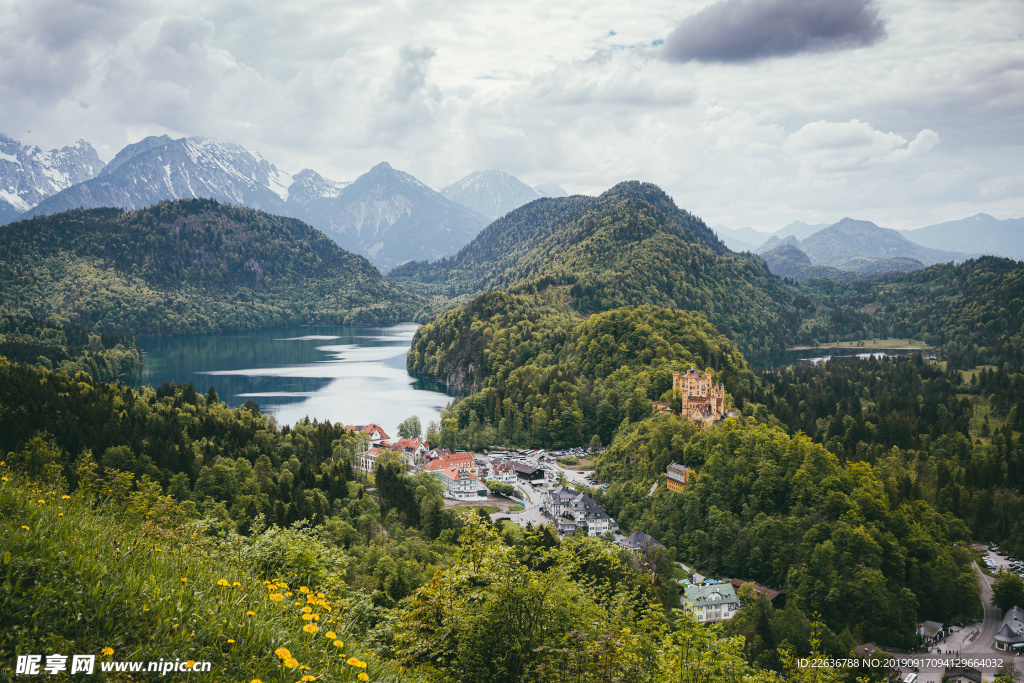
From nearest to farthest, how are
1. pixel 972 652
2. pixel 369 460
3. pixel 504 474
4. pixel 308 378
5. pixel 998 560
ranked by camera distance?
pixel 972 652
pixel 998 560
pixel 369 460
pixel 504 474
pixel 308 378

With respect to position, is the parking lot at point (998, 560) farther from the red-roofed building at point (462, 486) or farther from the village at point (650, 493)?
the red-roofed building at point (462, 486)

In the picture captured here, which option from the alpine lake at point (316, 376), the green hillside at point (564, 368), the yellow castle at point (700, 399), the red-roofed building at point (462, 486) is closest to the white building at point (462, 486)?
the red-roofed building at point (462, 486)

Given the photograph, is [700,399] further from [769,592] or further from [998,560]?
[769,592]

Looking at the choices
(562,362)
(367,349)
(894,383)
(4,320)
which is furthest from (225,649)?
(367,349)

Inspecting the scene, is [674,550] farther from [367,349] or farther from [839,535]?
[367,349]

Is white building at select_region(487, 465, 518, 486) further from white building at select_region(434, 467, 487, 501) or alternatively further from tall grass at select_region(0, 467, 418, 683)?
tall grass at select_region(0, 467, 418, 683)

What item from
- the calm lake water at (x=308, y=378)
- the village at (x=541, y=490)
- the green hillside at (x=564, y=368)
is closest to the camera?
the village at (x=541, y=490)

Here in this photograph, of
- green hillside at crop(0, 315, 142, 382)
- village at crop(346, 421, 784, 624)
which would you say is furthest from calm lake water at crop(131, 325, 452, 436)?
village at crop(346, 421, 784, 624)

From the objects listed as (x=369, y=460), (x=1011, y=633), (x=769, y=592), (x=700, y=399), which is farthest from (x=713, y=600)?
(x=369, y=460)
